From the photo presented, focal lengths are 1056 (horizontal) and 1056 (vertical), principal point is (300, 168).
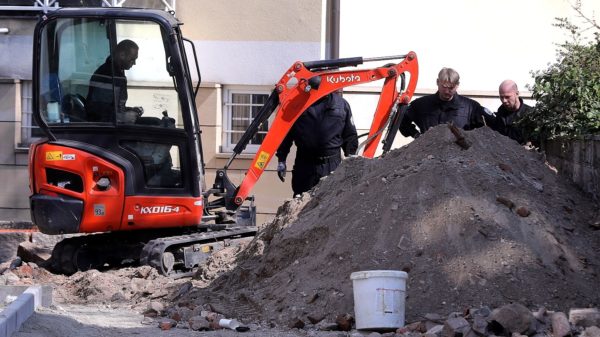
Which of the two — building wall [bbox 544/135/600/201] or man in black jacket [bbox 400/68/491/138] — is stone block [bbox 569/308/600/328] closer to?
building wall [bbox 544/135/600/201]

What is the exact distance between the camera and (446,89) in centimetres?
1115

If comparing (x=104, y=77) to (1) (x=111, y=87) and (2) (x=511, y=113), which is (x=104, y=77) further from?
(2) (x=511, y=113)

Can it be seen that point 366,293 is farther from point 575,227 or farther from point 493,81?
point 493,81

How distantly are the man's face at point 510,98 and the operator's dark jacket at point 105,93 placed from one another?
13.0 feet

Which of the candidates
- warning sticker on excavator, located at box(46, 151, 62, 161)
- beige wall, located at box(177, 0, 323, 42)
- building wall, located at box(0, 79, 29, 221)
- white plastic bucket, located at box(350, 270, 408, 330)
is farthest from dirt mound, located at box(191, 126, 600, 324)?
building wall, located at box(0, 79, 29, 221)

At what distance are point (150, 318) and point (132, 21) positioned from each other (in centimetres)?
355

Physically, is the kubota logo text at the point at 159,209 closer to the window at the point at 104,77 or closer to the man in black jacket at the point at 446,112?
the window at the point at 104,77

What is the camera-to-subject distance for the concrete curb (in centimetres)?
659

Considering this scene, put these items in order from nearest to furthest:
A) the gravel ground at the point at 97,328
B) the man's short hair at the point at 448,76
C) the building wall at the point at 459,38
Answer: the gravel ground at the point at 97,328 < the man's short hair at the point at 448,76 < the building wall at the point at 459,38

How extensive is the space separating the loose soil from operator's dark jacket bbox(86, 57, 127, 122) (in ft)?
5.34

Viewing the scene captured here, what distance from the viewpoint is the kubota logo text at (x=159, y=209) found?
10.7 metres

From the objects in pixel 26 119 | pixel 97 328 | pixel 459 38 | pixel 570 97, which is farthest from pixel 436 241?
pixel 26 119

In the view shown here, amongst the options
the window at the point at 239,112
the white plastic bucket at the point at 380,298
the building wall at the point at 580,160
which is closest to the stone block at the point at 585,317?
the white plastic bucket at the point at 380,298

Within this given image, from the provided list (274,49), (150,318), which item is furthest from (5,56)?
(150,318)
